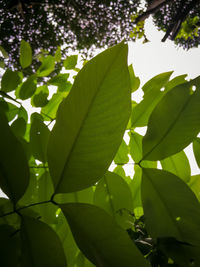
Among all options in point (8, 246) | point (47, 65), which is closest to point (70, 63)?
point (47, 65)

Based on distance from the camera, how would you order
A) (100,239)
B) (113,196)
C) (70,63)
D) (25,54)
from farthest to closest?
(70,63), (25,54), (113,196), (100,239)

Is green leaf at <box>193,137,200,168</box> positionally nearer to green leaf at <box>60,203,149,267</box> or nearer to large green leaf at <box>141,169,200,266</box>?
large green leaf at <box>141,169,200,266</box>

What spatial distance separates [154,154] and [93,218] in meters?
0.15

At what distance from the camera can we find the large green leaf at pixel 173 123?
35 cm

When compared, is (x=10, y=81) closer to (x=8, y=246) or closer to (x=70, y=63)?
(x=70, y=63)

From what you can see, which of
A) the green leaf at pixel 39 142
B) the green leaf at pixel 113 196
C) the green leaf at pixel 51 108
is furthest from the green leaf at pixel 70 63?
the green leaf at pixel 113 196

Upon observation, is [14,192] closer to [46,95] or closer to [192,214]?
[192,214]

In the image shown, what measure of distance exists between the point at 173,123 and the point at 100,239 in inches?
8.0

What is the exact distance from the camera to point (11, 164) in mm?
278

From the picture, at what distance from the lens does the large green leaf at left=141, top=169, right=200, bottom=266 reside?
1.03ft

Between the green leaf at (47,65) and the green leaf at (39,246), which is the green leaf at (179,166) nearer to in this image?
the green leaf at (39,246)

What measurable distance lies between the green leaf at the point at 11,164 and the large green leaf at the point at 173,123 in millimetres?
189

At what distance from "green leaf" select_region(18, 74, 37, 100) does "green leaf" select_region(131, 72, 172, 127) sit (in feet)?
1.19

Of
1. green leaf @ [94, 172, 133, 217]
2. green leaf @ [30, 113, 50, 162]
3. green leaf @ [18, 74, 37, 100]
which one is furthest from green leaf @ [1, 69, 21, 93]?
green leaf @ [94, 172, 133, 217]
